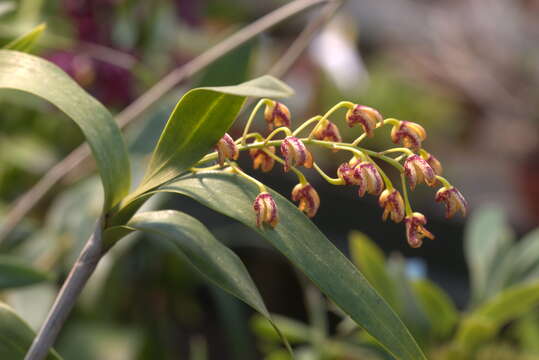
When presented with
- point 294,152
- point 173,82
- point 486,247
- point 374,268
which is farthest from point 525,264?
point 294,152

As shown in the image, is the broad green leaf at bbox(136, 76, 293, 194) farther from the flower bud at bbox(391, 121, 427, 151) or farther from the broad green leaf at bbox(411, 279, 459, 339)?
the broad green leaf at bbox(411, 279, 459, 339)

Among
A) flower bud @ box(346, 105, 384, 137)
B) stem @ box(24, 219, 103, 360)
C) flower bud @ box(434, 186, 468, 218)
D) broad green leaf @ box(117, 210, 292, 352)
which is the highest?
flower bud @ box(346, 105, 384, 137)

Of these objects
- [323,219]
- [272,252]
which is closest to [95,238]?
[272,252]

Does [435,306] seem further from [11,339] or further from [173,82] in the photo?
[11,339]

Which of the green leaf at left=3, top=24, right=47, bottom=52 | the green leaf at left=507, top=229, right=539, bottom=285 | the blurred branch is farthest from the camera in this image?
the green leaf at left=507, top=229, right=539, bottom=285

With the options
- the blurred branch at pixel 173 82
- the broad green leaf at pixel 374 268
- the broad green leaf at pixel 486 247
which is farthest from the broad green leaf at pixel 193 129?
the broad green leaf at pixel 486 247

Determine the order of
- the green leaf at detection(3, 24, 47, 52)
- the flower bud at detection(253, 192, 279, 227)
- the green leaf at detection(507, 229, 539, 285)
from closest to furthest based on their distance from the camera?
1. the flower bud at detection(253, 192, 279, 227)
2. the green leaf at detection(3, 24, 47, 52)
3. the green leaf at detection(507, 229, 539, 285)

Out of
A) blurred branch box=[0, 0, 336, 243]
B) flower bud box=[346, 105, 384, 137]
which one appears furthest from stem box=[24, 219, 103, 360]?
blurred branch box=[0, 0, 336, 243]

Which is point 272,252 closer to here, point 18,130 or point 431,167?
point 18,130
